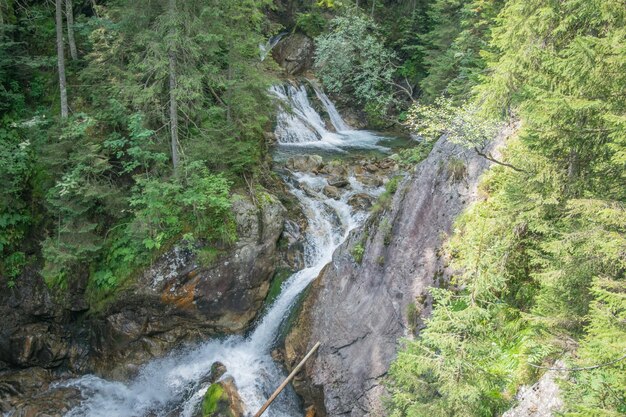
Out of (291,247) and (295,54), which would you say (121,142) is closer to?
(291,247)

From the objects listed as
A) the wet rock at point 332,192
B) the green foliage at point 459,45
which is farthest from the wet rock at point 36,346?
the green foliage at point 459,45

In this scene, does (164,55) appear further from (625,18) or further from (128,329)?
(625,18)

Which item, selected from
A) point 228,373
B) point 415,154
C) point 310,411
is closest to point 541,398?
point 310,411

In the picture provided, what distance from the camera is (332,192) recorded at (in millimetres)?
15820

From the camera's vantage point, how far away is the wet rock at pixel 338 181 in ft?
53.9

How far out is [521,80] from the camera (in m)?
7.16

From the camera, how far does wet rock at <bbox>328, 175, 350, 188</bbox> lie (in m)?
16.4

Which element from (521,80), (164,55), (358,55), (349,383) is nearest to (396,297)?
(349,383)

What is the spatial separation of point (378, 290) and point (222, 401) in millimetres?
5022

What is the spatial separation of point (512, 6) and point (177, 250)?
1069 cm

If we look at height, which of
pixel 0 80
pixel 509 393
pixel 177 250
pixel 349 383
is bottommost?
pixel 349 383

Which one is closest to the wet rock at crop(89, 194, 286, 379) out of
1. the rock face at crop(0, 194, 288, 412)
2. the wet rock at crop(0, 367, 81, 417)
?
the rock face at crop(0, 194, 288, 412)

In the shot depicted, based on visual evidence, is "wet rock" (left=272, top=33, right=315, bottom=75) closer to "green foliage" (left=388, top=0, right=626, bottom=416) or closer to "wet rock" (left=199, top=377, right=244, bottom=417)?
"green foliage" (left=388, top=0, right=626, bottom=416)

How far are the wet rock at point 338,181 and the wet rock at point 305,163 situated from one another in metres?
1.08
